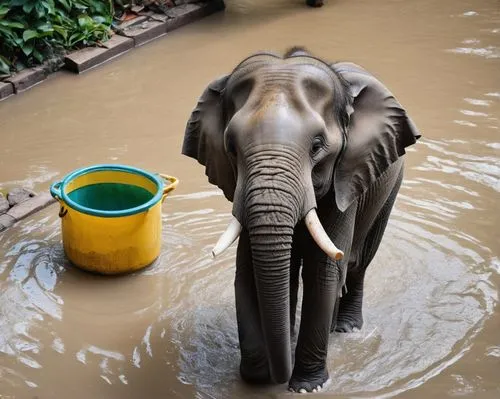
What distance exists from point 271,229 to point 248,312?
113 cm

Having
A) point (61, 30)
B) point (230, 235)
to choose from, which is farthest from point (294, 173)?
point (61, 30)

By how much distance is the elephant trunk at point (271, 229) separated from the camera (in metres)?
3.72

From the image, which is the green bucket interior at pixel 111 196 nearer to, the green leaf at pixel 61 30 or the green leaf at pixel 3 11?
the green leaf at pixel 3 11

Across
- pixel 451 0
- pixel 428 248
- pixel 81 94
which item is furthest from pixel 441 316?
pixel 451 0

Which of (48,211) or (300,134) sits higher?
(300,134)

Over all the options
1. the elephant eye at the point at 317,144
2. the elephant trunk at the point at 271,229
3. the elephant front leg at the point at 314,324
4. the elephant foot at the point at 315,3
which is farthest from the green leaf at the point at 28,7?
the elephant trunk at the point at 271,229

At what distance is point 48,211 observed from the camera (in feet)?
22.0

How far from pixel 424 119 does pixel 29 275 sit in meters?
3.95

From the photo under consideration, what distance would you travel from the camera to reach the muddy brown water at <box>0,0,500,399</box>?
16.8 feet

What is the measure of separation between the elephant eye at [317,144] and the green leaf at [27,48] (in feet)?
18.3

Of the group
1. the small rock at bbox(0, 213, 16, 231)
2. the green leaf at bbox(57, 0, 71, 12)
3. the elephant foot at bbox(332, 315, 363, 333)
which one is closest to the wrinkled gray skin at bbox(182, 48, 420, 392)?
the elephant foot at bbox(332, 315, 363, 333)

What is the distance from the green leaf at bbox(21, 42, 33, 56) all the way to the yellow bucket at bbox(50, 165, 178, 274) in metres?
3.17

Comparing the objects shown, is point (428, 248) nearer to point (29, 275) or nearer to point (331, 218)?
point (331, 218)

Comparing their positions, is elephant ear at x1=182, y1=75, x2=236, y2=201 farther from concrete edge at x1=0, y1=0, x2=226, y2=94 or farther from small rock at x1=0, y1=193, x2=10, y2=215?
concrete edge at x1=0, y1=0, x2=226, y2=94
